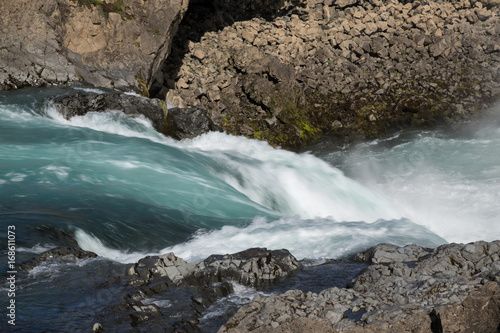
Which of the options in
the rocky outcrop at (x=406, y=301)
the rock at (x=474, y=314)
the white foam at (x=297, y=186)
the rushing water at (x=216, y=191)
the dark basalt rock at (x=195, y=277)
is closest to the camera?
the rock at (x=474, y=314)

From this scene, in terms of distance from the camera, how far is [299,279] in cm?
637

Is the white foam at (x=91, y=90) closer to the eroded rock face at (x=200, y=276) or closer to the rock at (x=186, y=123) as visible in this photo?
the rock at (x=186, y=123)

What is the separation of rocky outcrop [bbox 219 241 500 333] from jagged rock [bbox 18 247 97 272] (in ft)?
8.67

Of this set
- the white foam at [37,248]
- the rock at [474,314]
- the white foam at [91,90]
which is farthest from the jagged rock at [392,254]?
the white foam at [91,90]

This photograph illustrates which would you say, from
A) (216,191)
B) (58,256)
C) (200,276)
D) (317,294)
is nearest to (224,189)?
(216,191)

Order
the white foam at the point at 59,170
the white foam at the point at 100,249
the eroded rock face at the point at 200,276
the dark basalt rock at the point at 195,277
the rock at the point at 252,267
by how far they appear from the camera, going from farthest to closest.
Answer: the white foam at the point at 59,170, the white foam at the point at 100,249, the rock at the point at 252,267, the eroded rock face at the point at 200,276, the dark basalt rock at the point at 195,277

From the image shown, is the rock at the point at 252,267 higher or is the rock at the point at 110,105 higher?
the rock at the point at 110,105

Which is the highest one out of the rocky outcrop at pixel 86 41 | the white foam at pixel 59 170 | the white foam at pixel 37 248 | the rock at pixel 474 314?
the rocky outcrop at pixel 86 41

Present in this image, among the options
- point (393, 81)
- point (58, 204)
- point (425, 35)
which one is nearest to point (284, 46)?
point (393, 81)

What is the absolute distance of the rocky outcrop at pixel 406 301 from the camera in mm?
4523

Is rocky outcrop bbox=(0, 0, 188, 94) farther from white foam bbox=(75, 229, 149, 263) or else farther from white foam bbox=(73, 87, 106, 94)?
white foam bbox=(75, 229, 149, 263)

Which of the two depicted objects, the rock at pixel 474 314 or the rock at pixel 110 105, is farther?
the rock at pixel 110 105

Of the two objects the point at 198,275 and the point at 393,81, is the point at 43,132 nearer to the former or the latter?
the point at 198,275

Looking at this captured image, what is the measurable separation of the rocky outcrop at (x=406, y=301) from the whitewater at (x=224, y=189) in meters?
1.83
